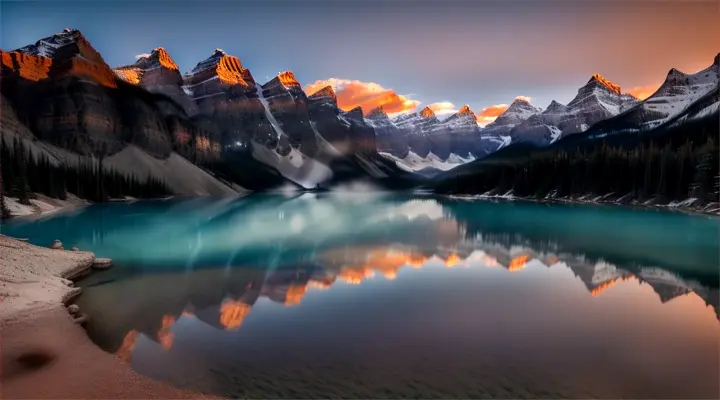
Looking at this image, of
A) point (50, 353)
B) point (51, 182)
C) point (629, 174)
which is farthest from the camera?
point (629, 174)

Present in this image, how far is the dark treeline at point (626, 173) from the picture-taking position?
3150 inches

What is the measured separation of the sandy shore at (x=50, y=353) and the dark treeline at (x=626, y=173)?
93304 millimetres

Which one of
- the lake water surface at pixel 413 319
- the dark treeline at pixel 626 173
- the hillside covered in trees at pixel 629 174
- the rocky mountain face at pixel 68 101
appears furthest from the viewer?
the rocky mountain face at pixel 68 101

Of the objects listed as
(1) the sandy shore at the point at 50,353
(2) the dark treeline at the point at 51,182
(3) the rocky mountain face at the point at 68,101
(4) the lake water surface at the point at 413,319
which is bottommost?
(4) the lake water surface at the point at 413,319

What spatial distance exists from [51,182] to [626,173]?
452 ft

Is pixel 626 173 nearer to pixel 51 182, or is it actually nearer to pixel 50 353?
pixel 50 353

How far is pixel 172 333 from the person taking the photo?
51.5ft

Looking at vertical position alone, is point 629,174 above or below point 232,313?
above

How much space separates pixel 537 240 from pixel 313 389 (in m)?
37.7

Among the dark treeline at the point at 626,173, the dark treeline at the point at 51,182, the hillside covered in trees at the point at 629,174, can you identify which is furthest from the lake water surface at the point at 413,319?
the dark treeline at the point at 626,173

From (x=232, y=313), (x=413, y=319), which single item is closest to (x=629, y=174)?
(x=413, y=319)

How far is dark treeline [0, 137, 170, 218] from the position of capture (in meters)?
71.0

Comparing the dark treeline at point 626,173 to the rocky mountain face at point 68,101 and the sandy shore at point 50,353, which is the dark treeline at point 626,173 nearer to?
the sandy shore at point 50,353

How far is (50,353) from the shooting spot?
495 inches
